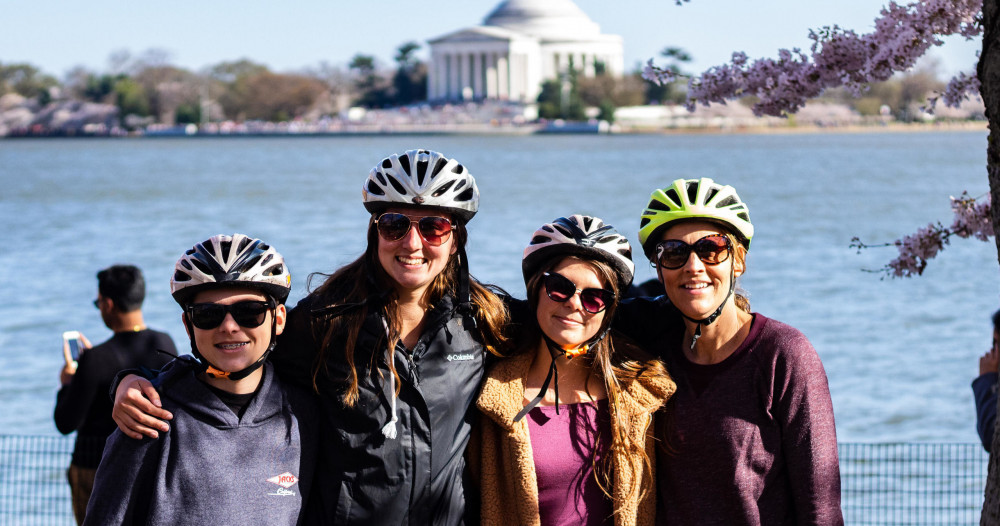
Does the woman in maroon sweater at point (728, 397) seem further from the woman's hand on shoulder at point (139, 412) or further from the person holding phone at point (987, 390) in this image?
the person holding phone at point (987, 390)

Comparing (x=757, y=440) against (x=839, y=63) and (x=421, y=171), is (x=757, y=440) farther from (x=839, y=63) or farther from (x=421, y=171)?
(x=839, y=63)

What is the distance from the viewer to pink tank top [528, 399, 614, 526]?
419 centimetres

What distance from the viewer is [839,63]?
5938mm

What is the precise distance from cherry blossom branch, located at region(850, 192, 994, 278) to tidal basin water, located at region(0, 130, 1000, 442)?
2.83 meters

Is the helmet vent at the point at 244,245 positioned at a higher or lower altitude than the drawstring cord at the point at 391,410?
higher

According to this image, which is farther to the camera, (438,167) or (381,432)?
(438,167)

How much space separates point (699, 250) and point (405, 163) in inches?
43.5

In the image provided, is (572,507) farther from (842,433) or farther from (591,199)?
(591,199)

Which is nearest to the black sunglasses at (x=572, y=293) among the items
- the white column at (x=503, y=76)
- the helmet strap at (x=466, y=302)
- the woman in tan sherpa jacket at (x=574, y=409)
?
the woman in tan sherpa jacket at (x=574, y=409)

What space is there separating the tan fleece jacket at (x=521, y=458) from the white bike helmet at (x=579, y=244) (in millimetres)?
394

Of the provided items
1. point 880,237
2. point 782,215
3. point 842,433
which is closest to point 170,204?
point 782,215

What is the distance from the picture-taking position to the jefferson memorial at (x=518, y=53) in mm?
147250

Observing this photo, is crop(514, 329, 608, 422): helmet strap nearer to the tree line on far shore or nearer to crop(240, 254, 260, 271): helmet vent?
crop(240, 254, 260, 271): helmet vent

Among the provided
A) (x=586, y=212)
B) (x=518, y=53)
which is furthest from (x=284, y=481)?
(x=518, y=53)
